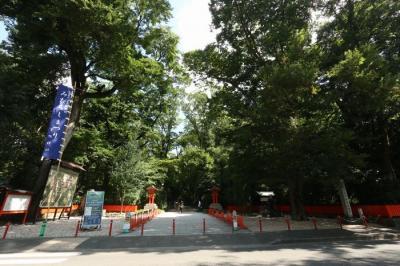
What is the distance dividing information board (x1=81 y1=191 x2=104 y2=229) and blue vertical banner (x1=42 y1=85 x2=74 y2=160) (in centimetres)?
316

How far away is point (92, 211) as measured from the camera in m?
16.0

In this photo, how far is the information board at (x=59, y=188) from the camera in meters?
17.4

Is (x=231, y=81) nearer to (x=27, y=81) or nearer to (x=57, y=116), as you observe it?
(x=57, y=116)

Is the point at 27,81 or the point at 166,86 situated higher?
the point at 166,86

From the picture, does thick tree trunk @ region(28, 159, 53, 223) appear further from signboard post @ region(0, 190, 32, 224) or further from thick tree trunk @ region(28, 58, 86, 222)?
signboard post @ region(0, 190, 32, 224)

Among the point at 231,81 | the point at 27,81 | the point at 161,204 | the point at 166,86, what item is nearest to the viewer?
the point at 27,81

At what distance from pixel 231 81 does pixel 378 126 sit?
36.2ft

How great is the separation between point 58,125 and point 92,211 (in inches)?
218

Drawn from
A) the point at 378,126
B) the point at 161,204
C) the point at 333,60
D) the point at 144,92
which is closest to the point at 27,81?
the point at 144,92

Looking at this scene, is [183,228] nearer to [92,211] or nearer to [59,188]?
[92,211]

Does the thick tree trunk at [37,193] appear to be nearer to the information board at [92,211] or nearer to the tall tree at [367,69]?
the information board at [92,211]

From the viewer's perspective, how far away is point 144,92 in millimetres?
32875

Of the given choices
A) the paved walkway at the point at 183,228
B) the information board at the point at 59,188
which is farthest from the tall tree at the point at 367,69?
the information board at the point at 59,188

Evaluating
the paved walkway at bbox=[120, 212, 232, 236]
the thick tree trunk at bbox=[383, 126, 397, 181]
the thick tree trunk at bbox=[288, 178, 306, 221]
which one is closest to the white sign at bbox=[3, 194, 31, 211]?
the paved walkway at bbox=[120, 212, 232, 236]
